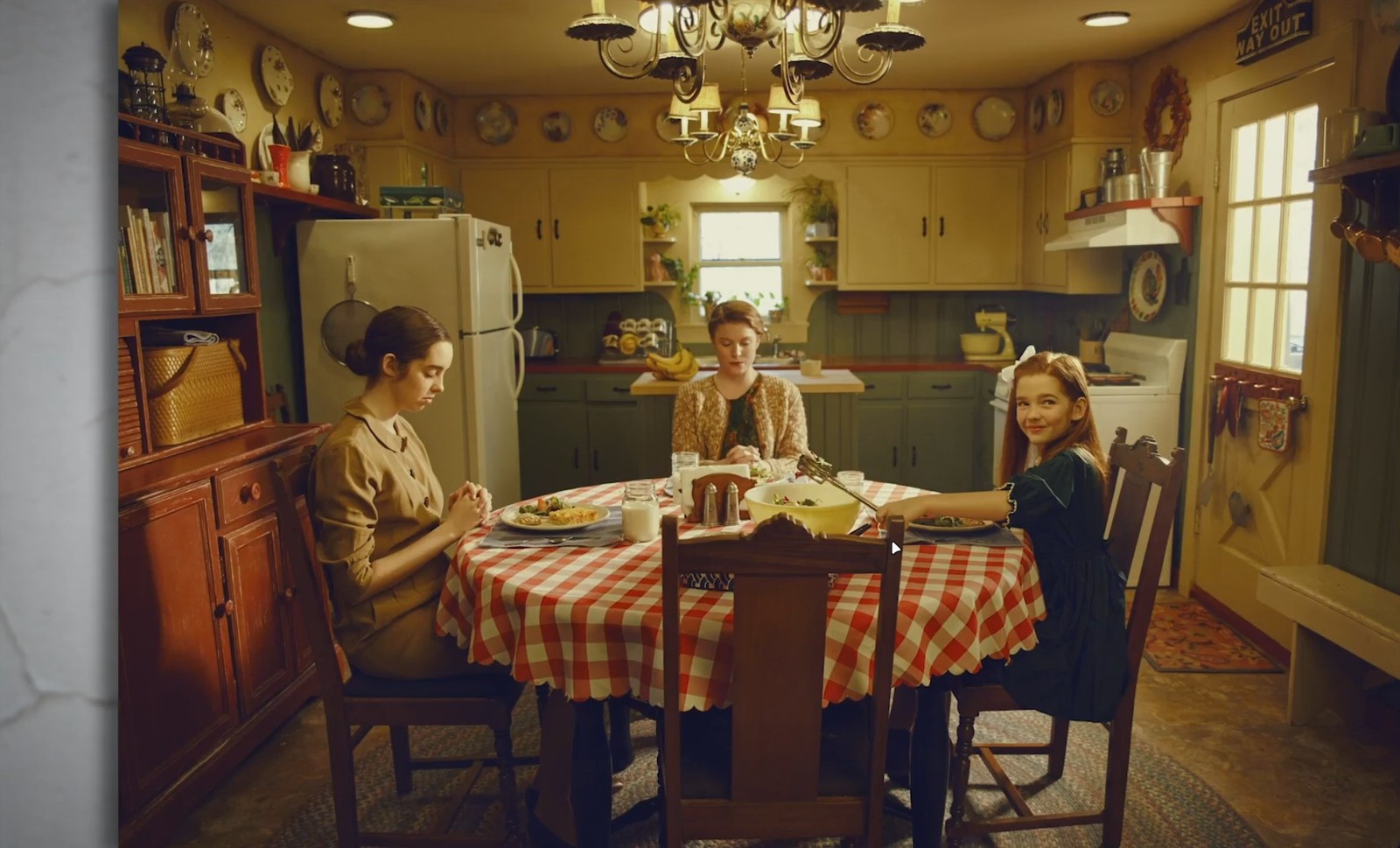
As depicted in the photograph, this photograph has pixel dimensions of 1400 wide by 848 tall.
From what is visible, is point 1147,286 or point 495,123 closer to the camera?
point 1147,286

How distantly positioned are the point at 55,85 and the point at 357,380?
11.9 feet

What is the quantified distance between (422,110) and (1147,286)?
344 cm

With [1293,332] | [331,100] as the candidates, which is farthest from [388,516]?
[331,100]

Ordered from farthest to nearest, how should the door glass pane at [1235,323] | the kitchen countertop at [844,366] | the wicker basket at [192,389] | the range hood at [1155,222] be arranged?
1. the kitchen countertop at [844,366]
2. the range hood at [1155,222]
3. the door glass pane at [1235,323]
4. the wicker basket at [192,389]

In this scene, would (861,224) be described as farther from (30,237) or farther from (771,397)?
(30,237)

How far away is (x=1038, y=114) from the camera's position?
4.93m

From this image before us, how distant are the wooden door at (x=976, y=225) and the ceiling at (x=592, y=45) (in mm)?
455

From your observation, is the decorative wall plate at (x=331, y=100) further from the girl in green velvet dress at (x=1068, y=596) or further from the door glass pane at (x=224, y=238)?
the girl in green velvet dress at (x=1068, y=596)

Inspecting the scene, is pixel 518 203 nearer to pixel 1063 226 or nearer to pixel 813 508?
pixel 1063 226

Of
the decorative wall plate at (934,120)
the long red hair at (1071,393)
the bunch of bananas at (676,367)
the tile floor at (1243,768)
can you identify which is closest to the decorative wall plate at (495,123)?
the bunch of bananas at (676,367)

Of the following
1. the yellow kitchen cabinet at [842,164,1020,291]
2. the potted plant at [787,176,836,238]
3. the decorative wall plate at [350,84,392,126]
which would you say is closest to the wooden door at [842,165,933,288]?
the yellow kitchen cabinet at [842,164,1020,291]

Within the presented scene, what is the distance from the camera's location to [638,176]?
17.1ft

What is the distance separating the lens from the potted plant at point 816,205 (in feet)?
17.4

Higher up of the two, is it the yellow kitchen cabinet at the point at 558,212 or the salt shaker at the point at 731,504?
the yellow kitchen cabinet at the point at 558,212
